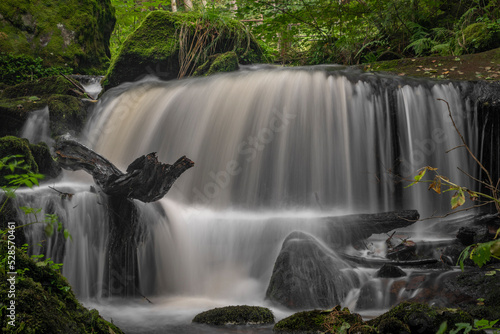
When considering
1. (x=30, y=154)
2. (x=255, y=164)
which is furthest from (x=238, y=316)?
(x=30, y=154)

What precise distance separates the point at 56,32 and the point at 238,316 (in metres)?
10.3

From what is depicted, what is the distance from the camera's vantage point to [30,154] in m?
5.62

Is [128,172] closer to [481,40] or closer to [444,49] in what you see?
[444,49]

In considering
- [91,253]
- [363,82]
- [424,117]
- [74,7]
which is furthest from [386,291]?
[74,7]

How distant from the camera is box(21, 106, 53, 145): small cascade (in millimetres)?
7738

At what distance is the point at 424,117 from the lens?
6676 mm

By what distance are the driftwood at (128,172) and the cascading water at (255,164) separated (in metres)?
0.37

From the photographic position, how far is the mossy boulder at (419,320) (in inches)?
110

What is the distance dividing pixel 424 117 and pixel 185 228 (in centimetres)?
371

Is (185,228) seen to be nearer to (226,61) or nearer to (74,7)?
(226,61)

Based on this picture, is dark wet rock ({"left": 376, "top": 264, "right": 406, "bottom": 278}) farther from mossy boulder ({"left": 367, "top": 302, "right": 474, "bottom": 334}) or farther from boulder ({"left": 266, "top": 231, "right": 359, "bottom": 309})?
mossy boulder ({"left": 367, "top": 302, "right": 474, "bottom": 334})

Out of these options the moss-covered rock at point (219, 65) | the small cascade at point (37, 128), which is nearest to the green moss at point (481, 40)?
the moss-covered rock at point (219, 65)

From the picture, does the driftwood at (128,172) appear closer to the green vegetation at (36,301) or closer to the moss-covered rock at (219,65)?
the green vegetation at (36,301)

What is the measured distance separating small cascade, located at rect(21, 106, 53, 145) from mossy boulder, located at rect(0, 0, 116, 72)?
12.5 feet
